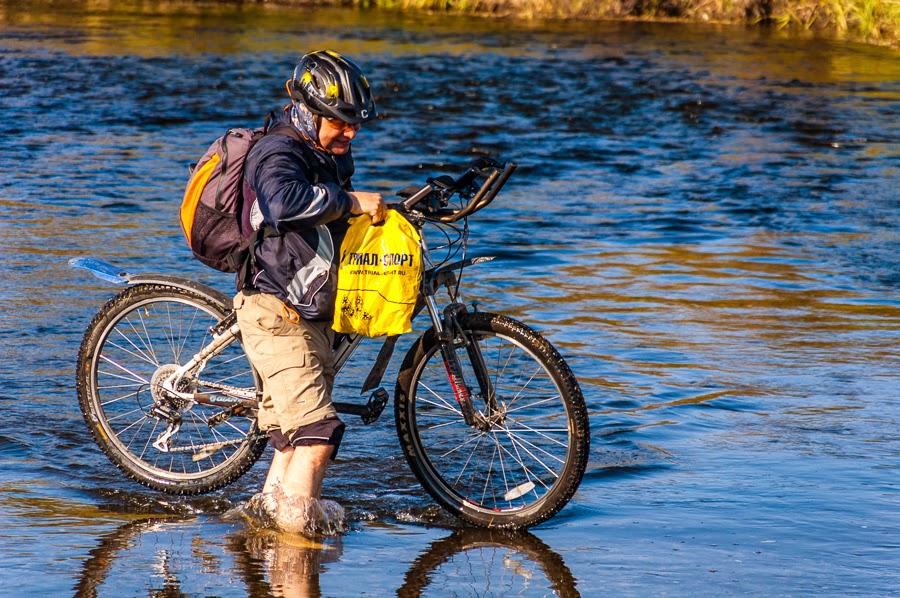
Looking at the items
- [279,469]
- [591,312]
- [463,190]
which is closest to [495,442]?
[279,469]

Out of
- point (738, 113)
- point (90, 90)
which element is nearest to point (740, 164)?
point (738, 113)

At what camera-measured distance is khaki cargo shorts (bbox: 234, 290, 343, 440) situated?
5.22 metres

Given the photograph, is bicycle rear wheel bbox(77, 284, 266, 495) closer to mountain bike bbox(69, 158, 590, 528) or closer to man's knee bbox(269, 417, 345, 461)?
mountain bike bbox(69, 158, 590, 528)

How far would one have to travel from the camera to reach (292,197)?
16.0 feet

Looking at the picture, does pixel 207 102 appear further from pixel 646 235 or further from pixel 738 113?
pixel 646 235

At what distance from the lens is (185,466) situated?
6.08 meters

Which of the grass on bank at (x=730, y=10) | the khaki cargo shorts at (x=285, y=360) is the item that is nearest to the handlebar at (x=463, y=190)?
the khaki cargo shorts at (x=285, y=360)

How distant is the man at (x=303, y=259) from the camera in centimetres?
501

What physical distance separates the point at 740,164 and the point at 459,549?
1111 centimetres

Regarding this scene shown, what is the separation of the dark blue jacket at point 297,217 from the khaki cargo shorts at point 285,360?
94 millimetres

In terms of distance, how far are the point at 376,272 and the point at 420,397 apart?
101cm

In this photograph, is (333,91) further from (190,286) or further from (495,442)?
(495,442)

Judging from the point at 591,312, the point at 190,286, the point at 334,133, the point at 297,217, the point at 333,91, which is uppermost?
the point at 333,91

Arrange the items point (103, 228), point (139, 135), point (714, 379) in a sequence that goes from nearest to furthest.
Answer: point (714, 379) → point (103, 228) → point (139, 135)
